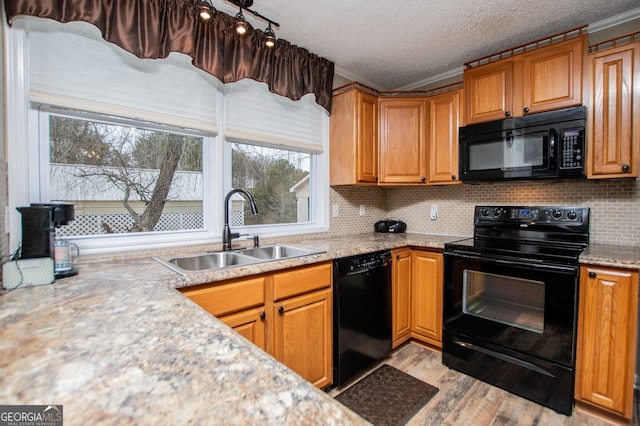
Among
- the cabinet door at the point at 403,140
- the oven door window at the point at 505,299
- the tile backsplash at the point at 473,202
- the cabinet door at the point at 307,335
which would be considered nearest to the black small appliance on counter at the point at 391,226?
the tile backsplash at the point at 473,202

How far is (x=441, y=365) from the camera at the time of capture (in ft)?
A: 7.29

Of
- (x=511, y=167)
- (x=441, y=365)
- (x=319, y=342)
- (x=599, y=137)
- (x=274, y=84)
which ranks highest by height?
(x=274, y=84)

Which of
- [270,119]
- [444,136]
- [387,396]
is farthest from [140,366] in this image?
[444,136]

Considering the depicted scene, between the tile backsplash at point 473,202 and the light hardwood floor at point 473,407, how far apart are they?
3.88 feet

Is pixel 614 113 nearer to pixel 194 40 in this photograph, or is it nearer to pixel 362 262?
pixel 362 262

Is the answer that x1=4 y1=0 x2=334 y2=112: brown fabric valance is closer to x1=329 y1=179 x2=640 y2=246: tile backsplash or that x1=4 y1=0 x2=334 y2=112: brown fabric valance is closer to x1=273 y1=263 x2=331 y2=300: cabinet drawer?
x1=329 y1=179 x2=640 y2=246: tile backsplash

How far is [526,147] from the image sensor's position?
2096mm

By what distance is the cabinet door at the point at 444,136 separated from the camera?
248 cm

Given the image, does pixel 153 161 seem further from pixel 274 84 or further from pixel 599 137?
pixel 599 137

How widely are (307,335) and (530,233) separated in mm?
1867

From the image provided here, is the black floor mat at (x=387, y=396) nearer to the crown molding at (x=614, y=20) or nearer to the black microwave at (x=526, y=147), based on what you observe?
the black microwave at (x=526, y=147)

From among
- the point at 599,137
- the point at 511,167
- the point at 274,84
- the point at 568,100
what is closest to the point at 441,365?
the point at 511,167

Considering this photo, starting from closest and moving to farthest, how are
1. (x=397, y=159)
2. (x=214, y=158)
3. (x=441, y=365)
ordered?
(x=214, y=158) → (x=441, y=365) → (x=397, y=159)

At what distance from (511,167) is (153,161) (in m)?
2.46
